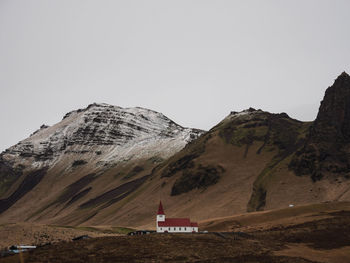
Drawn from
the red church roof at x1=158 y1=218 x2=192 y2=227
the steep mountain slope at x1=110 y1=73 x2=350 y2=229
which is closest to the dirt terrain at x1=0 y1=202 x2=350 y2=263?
the red church roof at x1=158 y1=218 x2=192 y2=227

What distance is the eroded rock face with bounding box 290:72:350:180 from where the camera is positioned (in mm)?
156325

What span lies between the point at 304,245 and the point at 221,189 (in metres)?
95.5

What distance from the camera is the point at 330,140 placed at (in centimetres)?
16600

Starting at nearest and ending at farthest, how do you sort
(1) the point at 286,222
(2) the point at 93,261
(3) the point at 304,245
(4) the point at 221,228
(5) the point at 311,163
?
(2) the point at 93,261
(3) the point at 304,245
(1) the point at 286,222
(4) the point at 221,228
(5) the point at 311,163

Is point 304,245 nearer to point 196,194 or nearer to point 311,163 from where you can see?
point 311,163

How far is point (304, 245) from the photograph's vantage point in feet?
246

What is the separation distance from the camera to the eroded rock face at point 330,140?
156 meters

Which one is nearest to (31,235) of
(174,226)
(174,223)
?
(174,226)

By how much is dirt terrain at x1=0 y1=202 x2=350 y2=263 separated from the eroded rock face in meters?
64.1

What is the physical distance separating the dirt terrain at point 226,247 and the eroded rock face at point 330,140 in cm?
6406

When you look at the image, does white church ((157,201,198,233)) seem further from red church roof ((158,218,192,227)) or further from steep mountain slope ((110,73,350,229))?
steep mountain slope ((110,73,350,229))

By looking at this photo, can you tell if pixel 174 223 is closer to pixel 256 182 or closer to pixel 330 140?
pixel 256 182

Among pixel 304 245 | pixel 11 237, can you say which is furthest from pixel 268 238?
pixel 11 237

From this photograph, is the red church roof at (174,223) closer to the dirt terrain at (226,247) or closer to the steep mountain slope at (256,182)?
the dirt terrain at (226,247)
